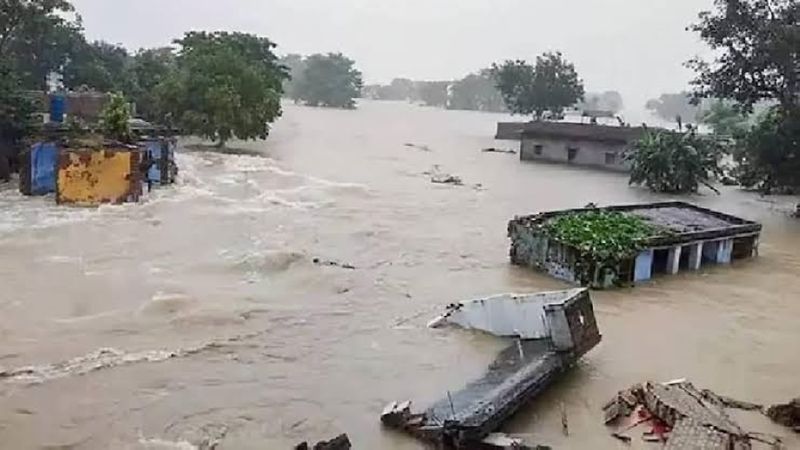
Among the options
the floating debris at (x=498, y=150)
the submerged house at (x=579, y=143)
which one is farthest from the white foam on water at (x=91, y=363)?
the floating debris at (x=498, y=150)

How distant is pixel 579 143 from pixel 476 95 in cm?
11302

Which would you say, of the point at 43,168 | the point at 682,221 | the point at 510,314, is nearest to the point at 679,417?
the point at 510,314

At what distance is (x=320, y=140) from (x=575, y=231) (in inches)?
1486

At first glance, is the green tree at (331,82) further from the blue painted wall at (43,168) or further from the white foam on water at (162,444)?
the white foam on water at (162,444)

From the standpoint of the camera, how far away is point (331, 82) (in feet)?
370

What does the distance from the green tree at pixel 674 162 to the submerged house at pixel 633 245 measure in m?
12.6

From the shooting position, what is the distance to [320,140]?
5288 cm

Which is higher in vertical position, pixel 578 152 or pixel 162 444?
pixel 578 152

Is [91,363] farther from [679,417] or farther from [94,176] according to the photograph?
[94,176]

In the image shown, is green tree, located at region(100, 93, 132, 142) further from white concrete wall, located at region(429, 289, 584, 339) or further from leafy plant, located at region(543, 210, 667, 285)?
white concrete wall, located at region(429, 289, 584, 339)

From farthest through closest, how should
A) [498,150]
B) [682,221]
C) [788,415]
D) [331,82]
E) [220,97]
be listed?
[331,82] < [498,150] < [220,97] < [682,221] < [788,415]

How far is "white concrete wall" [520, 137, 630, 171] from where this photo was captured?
40812 mm

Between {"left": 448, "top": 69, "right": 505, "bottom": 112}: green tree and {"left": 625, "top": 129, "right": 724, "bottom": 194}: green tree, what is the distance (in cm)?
11584

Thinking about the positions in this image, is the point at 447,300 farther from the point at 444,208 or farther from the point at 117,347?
the point at 444,208
